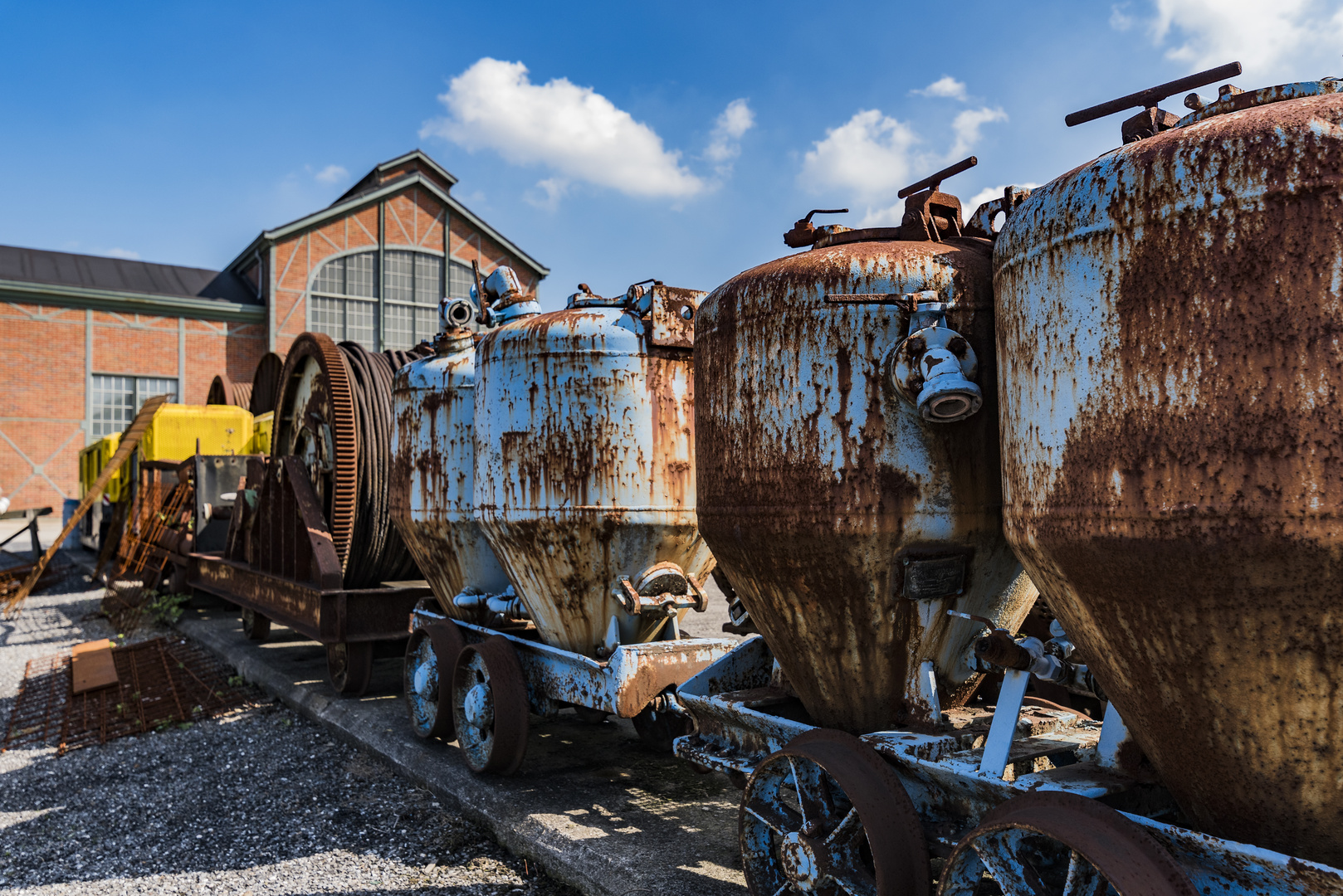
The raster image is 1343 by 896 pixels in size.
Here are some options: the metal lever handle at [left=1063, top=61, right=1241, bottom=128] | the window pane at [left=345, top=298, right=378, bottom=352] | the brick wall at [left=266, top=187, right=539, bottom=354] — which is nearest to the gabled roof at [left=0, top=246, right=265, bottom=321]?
the brick wall at [left=266, top=187, right=539, bottom=354]

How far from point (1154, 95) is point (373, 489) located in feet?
19.7

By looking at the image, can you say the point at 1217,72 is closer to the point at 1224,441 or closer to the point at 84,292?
the point at 1224,441

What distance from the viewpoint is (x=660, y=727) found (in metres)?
5.09

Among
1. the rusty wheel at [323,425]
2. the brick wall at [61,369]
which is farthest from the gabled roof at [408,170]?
the rusty wheel at [323,425]

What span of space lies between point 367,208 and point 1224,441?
1157 inches

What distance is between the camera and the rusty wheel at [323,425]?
Result: 22.6ft

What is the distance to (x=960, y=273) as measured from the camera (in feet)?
9.46

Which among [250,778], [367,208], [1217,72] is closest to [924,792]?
[1217,72]

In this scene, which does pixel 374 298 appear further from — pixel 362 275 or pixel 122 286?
pixel 122 286

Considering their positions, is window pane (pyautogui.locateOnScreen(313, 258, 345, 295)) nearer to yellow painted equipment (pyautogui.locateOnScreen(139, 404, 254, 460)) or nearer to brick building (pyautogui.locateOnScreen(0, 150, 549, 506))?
brick building (pyautogui.locateOnScreen(0, 150, 549, 506))

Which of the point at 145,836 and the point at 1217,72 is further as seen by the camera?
the point at 145,836

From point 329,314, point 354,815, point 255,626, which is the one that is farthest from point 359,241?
point 354,815

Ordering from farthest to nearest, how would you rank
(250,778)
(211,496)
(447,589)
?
(211,496) → (447,589) → (250,778)

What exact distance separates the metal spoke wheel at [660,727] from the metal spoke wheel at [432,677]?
3.53 feet
